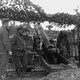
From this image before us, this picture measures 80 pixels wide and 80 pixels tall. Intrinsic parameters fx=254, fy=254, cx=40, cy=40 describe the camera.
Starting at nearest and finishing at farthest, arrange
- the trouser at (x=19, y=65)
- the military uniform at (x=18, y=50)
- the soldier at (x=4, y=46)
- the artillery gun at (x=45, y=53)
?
the soldier at (x=4, y=46), the military uniform at (x=18, y=50), the trouser at (x=19, y=65), the artillery gun at (x=45, y=53)

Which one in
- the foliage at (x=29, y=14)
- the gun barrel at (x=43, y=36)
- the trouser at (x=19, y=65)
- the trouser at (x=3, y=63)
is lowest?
the trouser at (x=19, y=65)

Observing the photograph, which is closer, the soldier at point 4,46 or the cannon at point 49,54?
the soldier at point 4,46

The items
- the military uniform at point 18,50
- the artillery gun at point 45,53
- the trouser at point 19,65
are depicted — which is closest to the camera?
the military uniform at point 18,50

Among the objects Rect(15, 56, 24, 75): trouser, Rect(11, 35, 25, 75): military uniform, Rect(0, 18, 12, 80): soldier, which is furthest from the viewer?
Rect(15, 56, 24, 75): trouser

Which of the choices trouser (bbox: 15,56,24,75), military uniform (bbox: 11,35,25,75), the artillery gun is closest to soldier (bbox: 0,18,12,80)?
military uniform (bbox: 11,35,25,75)

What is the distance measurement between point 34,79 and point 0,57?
2.10 metres

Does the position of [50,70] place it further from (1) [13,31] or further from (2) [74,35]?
(2) [74,35]

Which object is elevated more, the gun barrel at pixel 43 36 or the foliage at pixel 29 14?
the foliage at pixel 29 14

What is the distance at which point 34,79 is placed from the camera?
384 inches

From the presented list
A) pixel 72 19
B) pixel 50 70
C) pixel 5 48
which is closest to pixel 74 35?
pixel 72 19

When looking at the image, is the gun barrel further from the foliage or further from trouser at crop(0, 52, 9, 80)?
trouser at crop(0, 52, 9, 80)

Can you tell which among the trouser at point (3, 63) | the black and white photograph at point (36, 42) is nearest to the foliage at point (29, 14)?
the black and white photograph at point (36, 42)

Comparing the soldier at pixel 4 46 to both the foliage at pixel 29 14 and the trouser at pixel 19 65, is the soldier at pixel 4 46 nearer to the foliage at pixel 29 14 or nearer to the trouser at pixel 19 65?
the trouser at pixel 19 65

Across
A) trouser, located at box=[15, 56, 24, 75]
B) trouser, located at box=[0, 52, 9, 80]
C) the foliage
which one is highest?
the foliage
